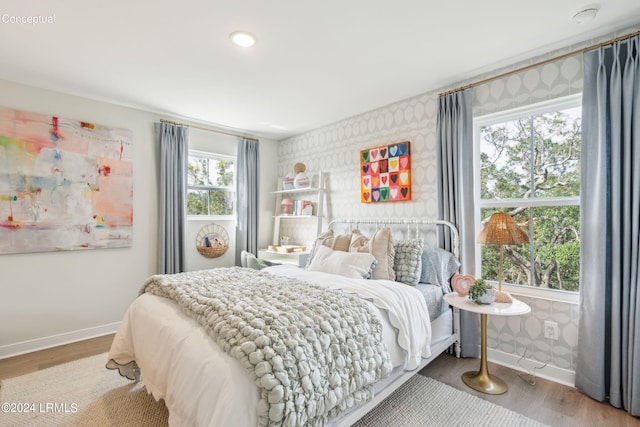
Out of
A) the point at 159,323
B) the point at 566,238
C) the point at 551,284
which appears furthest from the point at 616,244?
the point at 159,323

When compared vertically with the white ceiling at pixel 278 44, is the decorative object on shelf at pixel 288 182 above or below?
below

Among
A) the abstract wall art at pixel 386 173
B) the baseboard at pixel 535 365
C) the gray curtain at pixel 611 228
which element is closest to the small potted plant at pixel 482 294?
the gray curtain at pixel 611 228

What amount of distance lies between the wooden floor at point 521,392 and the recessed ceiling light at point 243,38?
287 cm

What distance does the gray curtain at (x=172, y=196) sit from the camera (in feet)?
11.8

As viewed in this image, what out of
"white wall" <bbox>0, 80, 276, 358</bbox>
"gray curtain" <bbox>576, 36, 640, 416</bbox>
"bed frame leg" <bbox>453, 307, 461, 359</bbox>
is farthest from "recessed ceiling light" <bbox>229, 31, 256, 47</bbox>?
"bed frame leg" <bbox>453, 307, 461, 359</bbox>

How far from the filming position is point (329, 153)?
411 centimetres

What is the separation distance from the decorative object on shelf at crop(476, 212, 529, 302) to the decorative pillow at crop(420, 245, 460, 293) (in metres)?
0.45

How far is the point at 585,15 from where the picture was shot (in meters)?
1.90

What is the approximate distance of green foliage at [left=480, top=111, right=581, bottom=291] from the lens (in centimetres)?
236

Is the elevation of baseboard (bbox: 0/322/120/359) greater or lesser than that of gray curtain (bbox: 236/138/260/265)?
lesser

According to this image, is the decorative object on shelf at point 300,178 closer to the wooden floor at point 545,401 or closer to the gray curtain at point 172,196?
the gray curtain at point 172,196

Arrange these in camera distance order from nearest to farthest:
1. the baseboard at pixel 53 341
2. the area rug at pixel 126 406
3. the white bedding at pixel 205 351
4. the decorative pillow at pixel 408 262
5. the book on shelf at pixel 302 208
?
the white bedding at pixel 205 351, the area rug at pixel 126 406, the decorative pillow at pixel 408 262, the baseboard at pixel 53 341, the book on shelf at pixel 302 208

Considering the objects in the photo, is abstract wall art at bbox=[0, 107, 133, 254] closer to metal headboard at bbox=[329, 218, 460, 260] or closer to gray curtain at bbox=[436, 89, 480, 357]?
metal headboard at bbox=[329, 218, 460, 260]

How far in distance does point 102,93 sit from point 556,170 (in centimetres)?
429
